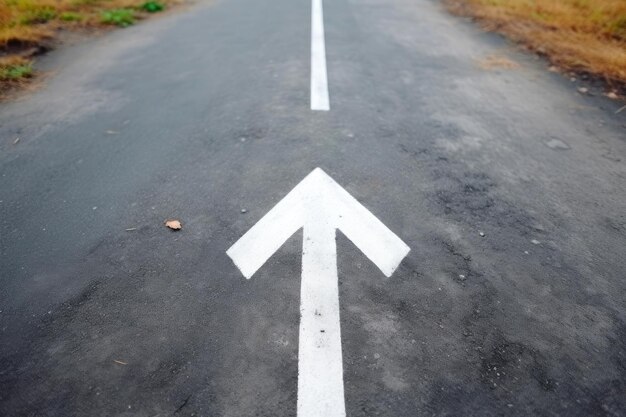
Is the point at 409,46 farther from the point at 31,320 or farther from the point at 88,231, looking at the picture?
the point at 31,320

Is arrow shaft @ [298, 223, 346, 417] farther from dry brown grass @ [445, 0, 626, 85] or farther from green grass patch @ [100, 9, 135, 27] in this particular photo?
green grass patch @ [100, 9, 135, 27]

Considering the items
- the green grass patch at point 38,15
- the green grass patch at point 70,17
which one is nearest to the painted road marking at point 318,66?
the green grass patch at point 70,17

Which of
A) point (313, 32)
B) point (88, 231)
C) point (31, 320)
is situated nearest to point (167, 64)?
point (313, 32)

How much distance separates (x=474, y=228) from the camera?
3.09 metres

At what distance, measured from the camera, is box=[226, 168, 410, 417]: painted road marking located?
6.75ft

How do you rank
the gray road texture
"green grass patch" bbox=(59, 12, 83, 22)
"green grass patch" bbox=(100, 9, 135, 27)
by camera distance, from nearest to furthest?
the gray road texture, "green grass patch" bbox=(59, 12, 83, 22), "green grass patch" bbox=(100, 9, 135, 27)

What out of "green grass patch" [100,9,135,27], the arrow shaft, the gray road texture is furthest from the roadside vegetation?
the arrow shaft

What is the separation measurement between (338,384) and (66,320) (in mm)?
1680

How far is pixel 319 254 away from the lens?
2.83 meters

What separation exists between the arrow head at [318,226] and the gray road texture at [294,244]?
0.32 feet

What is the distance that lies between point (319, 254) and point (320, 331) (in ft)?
2.11

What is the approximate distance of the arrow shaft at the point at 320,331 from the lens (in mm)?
1987

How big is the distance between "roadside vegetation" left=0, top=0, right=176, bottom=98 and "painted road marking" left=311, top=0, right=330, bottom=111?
396cm

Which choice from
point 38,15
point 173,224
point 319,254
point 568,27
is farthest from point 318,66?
point 38,15
